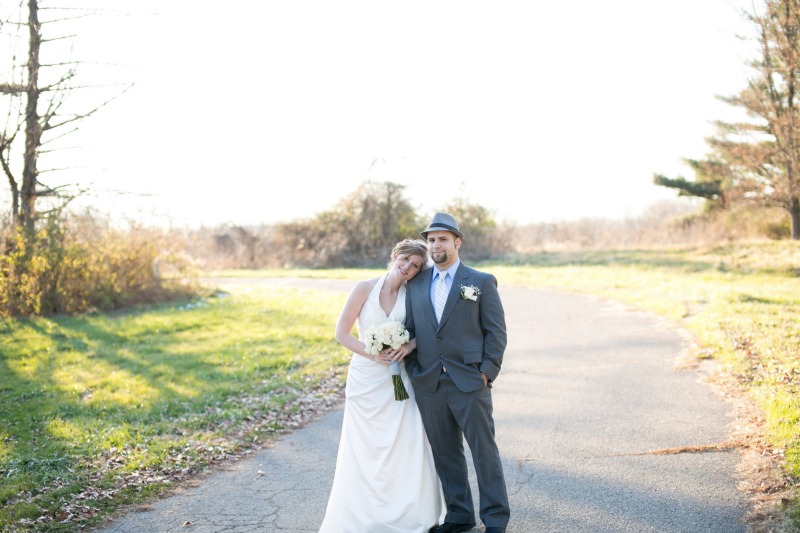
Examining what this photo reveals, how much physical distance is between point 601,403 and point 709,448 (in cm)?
215

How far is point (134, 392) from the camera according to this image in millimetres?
10008

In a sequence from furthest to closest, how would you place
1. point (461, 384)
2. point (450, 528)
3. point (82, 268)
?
point (82, 268) < point (450, 528) < point (461, 384)

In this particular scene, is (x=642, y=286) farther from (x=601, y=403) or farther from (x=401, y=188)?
(x=401, y=188)

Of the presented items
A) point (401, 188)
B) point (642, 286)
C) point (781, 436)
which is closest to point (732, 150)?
point (642, 286)

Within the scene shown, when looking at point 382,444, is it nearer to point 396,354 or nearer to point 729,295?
point 396,354

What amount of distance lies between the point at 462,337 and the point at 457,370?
252 millimetres

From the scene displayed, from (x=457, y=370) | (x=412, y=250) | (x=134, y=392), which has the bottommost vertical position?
(x=134, y=392)

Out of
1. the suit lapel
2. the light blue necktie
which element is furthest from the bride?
the suit lapel

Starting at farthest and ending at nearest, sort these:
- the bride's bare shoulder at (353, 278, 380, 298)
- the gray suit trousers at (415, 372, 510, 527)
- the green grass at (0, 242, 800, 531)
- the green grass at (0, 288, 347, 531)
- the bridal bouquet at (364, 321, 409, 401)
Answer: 1. the green grass at (0, 242, 800, 531)
2. the green grass at (0, 288, 347, 531)
3. the bride's bare shoulder at (353, 278, 380, 298)
4. the bridal bouquet at (364, 321, 409, 401)
5. the gray suit trousers at (415, 372, 510, 527)

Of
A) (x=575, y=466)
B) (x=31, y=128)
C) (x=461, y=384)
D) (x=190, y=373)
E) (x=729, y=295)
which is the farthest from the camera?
(x=31, y=128)

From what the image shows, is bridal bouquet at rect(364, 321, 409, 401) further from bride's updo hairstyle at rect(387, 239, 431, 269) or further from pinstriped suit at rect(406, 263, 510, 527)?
bride's updo hairstyle at rect(387, 239, 431, 269)

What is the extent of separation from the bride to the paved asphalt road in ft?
1.64

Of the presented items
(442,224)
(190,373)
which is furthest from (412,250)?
(190,373)

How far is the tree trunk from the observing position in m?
13.5
